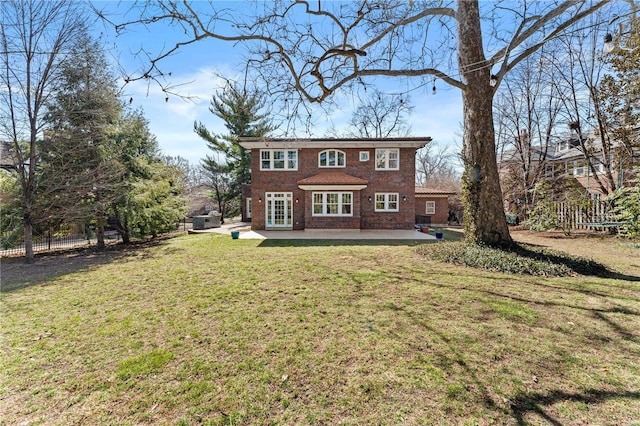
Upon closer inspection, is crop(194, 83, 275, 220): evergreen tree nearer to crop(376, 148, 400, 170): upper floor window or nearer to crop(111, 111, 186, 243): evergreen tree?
crop(111, 111, 186, 243): evergreen tree

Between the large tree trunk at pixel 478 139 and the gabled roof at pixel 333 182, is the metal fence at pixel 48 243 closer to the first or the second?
the gabled roof at pixel 333 182

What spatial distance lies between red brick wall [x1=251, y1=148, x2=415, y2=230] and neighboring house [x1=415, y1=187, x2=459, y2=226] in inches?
227

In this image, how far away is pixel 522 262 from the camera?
6867mm

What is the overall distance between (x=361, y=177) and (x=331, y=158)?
2.32 metres

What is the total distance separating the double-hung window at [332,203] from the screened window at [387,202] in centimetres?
210

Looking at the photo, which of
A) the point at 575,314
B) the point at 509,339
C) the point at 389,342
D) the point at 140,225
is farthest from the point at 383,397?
the point at 140,225

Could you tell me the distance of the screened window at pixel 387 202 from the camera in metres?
17.3

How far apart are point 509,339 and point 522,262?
Result: 4.46 meters

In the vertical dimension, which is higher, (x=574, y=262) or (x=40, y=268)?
(x=574, y=262)

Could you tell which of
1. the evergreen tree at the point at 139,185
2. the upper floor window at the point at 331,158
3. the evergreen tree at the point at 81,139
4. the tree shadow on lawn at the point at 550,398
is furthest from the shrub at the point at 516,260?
the evergreen tree at the point at 81,139

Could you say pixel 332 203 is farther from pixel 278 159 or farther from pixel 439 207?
pixel 439 207

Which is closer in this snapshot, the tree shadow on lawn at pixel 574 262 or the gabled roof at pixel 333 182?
the tree shadow on lawn at pixel 574 262

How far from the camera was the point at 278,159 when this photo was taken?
17297mm

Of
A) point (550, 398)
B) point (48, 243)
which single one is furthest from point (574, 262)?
point (48, 243)
